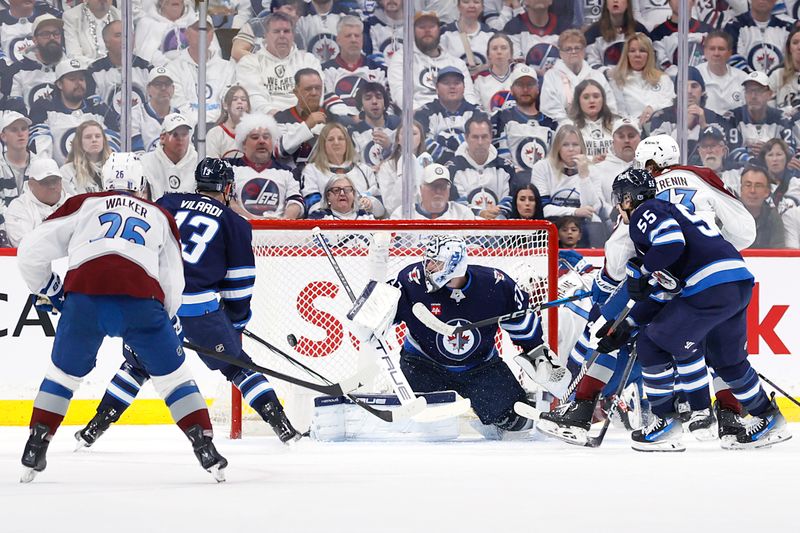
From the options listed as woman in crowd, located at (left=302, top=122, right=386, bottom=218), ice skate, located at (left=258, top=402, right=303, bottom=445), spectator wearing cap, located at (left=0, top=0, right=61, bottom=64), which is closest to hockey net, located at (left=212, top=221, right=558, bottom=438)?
ice skate, located at (left=258, top=402, right=303, bottom=445)

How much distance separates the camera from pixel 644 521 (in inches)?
92.5

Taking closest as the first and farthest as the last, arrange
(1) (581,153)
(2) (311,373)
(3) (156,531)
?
(3) (156,531), (2) (311,373), (1) (581,153)

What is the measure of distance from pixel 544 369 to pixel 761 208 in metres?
2.09

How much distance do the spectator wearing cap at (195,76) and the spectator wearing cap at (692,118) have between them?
7.00 ft

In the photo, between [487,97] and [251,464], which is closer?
[251,464]

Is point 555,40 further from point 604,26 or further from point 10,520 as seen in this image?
point 10,520

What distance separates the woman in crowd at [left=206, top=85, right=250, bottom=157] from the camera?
5922 millimetres

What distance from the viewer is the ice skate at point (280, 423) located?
13.5 ft

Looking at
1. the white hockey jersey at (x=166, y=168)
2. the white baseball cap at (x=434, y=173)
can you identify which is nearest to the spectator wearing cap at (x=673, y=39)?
the white baseball cap at (x=434, y=173)

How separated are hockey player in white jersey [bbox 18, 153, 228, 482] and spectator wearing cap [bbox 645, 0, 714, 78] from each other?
11.8ft

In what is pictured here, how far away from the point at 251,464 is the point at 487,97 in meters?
3.10

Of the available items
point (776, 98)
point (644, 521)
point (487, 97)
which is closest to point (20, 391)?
point (487, 97)

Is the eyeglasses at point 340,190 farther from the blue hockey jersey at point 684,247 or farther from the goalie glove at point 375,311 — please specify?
the blue hockey jersey at point 684,247

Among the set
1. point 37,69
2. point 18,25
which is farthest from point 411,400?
point 18,25
